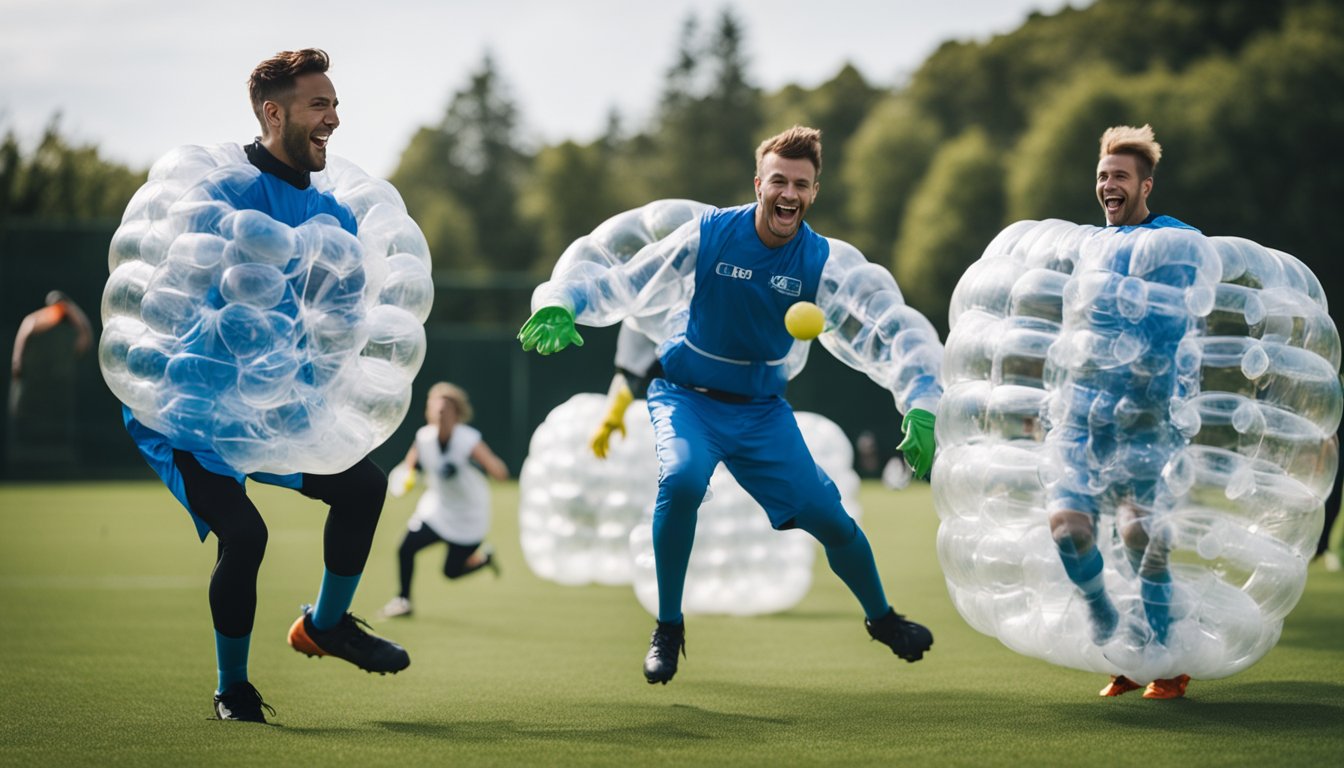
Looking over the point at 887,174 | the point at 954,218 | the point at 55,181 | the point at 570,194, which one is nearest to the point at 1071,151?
the point at 954,218

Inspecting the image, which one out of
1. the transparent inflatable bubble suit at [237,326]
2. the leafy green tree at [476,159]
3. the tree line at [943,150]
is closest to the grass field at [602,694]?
the transparent inflatable bubble suit at [237,326]

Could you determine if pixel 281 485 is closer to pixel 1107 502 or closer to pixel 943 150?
pixel 1107 502

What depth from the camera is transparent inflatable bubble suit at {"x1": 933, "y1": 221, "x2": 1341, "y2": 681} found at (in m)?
4.98

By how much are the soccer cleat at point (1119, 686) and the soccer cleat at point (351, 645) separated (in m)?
2.68

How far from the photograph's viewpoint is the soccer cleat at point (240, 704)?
5.02 m

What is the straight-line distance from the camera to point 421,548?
916 centimetres

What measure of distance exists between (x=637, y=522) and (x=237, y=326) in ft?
15.3

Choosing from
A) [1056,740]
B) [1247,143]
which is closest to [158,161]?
[1056,740]

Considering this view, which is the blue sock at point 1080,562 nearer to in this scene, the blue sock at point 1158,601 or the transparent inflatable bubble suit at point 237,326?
the blue sock at point 1158,601

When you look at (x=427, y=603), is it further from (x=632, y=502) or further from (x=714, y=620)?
(x=714, y=620)

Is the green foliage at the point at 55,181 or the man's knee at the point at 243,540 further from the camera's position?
the green foliage at the point at 55,181

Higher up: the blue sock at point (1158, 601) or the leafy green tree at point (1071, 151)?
the leafy green tree at point (1071, 151)

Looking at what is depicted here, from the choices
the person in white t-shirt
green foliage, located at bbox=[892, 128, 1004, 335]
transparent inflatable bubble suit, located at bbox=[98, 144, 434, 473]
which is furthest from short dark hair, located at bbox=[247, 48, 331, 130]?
green foliage, located at bbox=[892, 128, 1004, 335]

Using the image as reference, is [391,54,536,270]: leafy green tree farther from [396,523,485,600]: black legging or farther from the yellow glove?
the yellow glove
